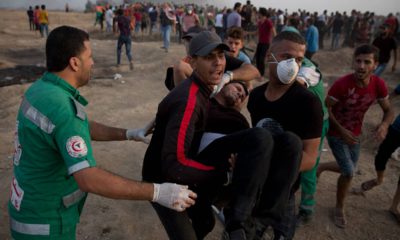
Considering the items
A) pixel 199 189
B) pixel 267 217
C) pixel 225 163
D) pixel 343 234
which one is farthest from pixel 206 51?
pixel 343 234

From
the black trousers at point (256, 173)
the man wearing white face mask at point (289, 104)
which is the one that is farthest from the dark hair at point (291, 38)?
the black trousers at point (256, 173)

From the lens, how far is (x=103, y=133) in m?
2.72

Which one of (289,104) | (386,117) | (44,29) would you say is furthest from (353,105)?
(44,29)

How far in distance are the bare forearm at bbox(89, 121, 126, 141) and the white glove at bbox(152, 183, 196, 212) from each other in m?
1.02

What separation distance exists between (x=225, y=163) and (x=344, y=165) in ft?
7.87

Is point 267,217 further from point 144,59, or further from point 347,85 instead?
point 144,59

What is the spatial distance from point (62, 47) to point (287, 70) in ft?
5.05

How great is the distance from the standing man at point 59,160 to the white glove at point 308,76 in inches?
59.9

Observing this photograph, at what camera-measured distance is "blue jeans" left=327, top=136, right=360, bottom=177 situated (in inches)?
148

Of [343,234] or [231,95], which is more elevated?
[231,95]

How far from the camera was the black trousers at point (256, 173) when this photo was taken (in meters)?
1.82

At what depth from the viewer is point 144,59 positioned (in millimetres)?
13891

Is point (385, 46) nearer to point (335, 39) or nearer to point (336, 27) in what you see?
point (336, 27)

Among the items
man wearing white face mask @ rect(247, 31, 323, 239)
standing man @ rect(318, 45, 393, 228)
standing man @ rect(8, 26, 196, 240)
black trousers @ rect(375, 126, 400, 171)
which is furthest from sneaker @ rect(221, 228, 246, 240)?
black trousers @ rect(375, 126, 400, 171)
